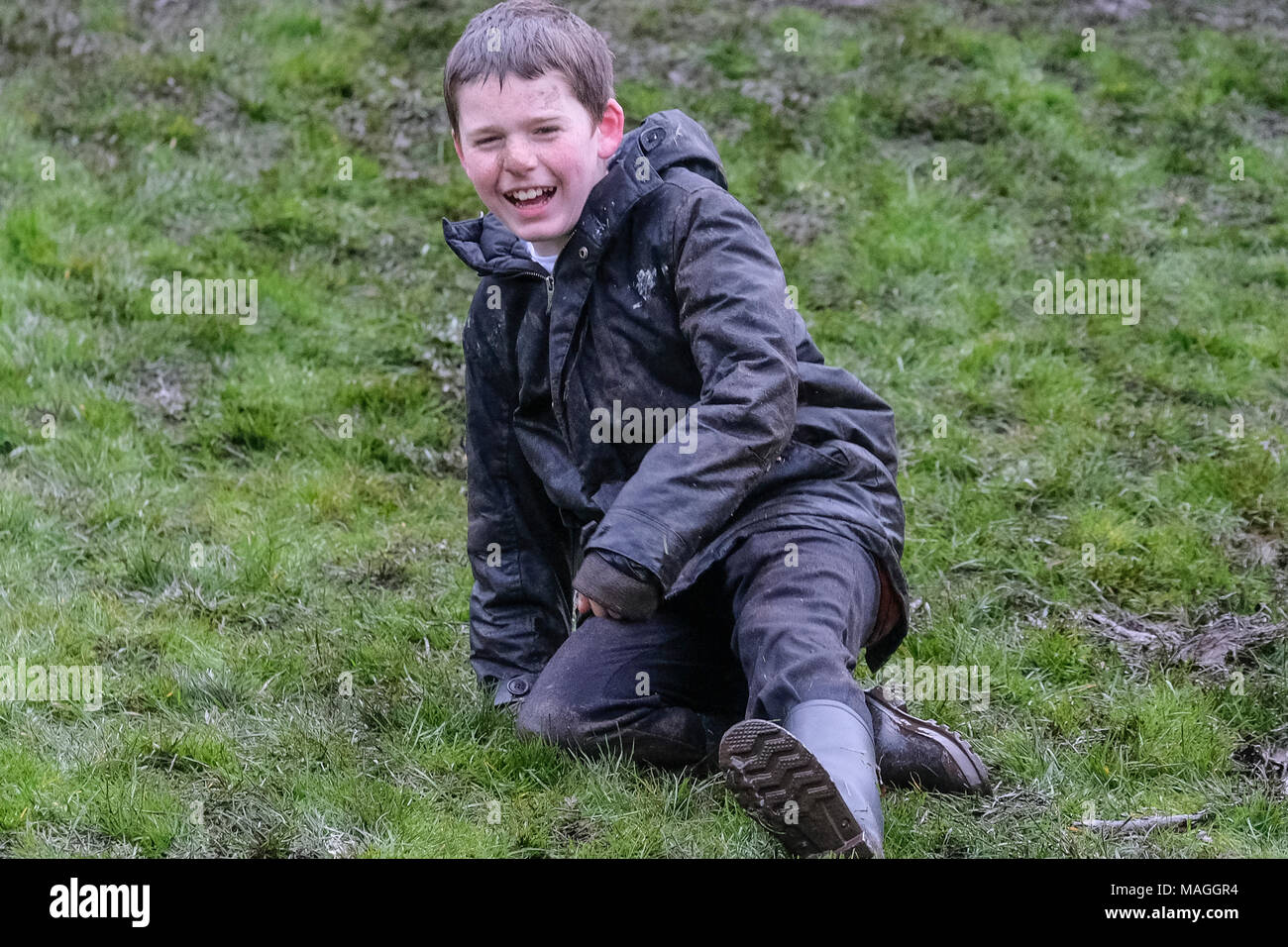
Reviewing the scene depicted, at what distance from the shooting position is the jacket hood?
3867mm

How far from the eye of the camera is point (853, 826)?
301 centimetres

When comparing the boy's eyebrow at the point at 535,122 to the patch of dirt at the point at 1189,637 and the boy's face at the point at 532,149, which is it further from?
the patch of dirt at the point at 1189,637

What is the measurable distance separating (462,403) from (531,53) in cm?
295

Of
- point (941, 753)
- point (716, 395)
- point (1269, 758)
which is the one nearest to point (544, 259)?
point (716, 395)

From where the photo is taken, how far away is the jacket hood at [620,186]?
12.7ft

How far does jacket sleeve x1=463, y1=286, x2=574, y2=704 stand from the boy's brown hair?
0.76 m

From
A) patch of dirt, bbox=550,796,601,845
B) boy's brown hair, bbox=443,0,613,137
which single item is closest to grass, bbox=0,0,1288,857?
patch of dirt, bbox=550,796,601,845

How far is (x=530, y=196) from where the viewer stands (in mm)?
3877

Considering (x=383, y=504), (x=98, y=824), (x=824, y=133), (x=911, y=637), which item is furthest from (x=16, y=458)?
(x=824, y=133)

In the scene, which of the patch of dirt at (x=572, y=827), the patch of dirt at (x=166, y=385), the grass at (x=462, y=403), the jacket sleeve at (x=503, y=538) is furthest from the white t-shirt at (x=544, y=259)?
the patch of dirt at (x=166, y=385)

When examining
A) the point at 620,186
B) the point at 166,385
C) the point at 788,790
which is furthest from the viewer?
the point at 166,385

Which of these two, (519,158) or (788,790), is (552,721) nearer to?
(788,790)

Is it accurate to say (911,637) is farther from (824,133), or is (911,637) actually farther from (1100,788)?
(824,133)

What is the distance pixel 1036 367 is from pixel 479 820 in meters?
4.01
